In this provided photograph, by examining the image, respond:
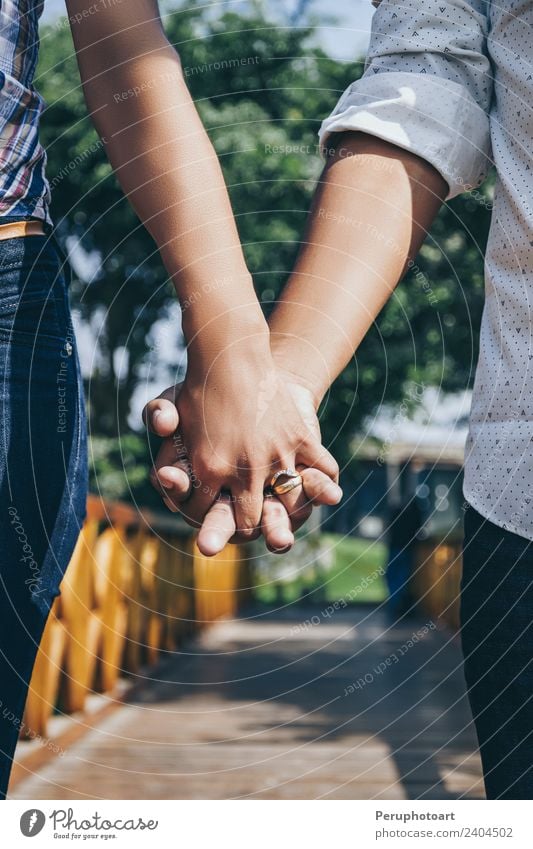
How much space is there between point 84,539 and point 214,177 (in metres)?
4.61

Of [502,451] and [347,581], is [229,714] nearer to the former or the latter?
[502,451]

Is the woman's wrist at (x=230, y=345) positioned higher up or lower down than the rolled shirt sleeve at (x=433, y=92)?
lower down

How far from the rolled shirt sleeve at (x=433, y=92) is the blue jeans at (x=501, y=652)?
1.29 feet

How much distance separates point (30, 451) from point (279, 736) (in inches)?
197

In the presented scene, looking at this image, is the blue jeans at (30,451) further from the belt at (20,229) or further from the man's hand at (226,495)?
the man's hand at (226,495)

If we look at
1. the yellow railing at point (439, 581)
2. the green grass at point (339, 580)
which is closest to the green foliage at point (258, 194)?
the yellow railing at point (439, 581)

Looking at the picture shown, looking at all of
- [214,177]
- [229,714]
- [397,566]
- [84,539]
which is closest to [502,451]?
[214,177]

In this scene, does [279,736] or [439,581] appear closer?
[279,736]

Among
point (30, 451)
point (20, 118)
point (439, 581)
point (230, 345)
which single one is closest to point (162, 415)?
point (230, 345)

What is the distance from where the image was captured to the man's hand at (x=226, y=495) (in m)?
1.04

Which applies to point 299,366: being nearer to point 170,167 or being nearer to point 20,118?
point 170,167

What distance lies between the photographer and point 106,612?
6.25 m
